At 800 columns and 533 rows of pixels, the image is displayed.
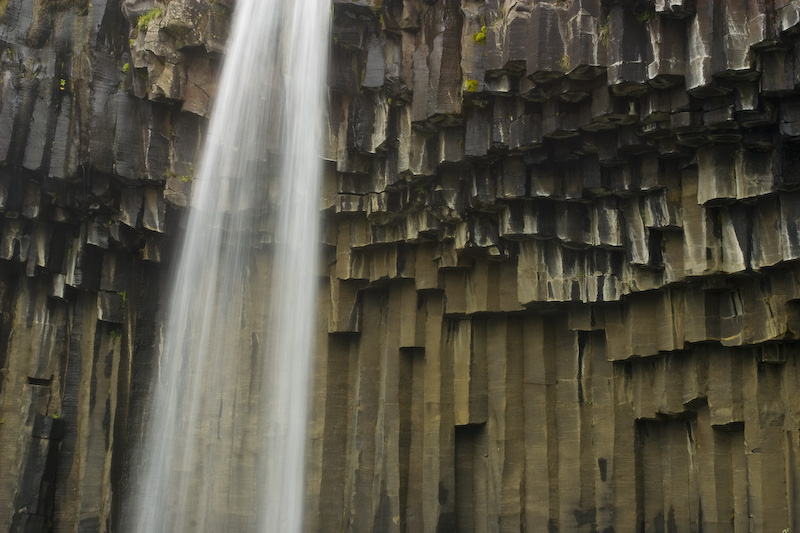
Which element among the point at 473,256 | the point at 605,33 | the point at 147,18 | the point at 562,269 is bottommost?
the point at 562,269

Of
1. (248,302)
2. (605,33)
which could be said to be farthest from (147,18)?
(605,33)

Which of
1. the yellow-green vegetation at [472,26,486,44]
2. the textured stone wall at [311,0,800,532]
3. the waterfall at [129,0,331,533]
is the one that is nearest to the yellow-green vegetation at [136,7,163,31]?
the waterfall at [129,0,331,533]

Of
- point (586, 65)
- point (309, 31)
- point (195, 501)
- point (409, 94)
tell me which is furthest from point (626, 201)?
point (195, 501)

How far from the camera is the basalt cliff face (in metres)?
11.6

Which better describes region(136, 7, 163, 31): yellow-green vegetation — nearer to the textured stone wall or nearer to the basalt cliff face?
the basalt cliff face

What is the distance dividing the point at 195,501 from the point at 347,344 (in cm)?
412

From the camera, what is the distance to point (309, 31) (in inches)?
605

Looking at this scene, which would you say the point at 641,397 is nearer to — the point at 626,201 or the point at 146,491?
the point at 626,201

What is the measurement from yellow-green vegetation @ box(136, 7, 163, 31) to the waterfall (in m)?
1.43

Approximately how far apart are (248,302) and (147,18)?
5.65 m

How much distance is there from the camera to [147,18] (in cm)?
1548

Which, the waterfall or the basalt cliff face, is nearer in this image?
the basalt cliff face

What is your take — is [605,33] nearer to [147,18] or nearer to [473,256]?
[473,256]

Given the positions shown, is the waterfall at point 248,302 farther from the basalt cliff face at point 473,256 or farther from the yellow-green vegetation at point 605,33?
the yellow-green vegetation at point 605,33
